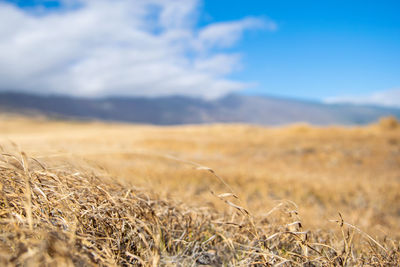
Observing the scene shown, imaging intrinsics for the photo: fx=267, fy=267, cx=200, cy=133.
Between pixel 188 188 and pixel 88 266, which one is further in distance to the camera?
pixel 188 188

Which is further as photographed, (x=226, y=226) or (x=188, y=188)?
(x=188, y=188)

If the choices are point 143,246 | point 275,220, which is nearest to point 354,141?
point 275,220

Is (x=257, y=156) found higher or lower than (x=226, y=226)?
lower

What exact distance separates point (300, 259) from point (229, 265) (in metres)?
0.36

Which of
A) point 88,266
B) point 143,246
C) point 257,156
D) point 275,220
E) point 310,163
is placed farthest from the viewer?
point 257,156

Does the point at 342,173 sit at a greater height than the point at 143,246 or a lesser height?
lesser

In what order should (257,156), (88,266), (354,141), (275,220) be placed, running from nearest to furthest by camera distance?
(88,266) < (275,220) < (257,156) < (354,141)

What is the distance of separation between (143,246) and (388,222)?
6271 millimetres

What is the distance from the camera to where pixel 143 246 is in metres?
1.27

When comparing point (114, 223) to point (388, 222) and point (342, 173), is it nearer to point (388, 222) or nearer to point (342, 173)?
point (388, 222)

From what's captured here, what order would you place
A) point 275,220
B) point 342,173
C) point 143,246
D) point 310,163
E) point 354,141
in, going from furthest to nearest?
point 354,141 < point 310,163 < point 342,173 < point 275,220 < point 143,246

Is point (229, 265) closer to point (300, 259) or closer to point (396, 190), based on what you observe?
point (300, 259)

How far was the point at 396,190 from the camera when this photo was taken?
724 cm

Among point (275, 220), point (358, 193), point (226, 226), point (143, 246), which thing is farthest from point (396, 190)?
point (143, 246)
